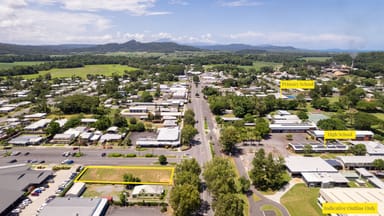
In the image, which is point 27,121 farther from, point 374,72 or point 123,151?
point 374,72

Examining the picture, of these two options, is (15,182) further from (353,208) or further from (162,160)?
(353,208)

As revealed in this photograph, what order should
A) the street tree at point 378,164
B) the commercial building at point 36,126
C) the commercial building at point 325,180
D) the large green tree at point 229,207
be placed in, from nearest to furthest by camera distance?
the large green tree at point 229,207 → the commercial building at point 325,180 → the street tree at point 378,164 → the commercial building at point 36,126

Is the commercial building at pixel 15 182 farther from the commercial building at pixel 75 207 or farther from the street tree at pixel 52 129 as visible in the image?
the street tree at pixel 52 129

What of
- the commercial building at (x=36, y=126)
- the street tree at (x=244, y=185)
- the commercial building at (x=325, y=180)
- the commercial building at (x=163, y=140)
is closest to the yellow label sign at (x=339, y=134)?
the commercial building at (x=325, y=180)

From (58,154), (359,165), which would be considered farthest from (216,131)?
(58,154)

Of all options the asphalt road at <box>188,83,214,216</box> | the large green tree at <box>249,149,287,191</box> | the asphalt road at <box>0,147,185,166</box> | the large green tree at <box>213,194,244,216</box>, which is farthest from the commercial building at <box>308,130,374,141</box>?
the large green tree at <box>213,194,244,216</box>

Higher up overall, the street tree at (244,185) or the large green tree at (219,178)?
the large green tree at (219,178)

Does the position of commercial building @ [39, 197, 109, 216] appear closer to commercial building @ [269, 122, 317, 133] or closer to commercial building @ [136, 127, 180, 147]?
commercial building @ [136, 127, 180, 147]

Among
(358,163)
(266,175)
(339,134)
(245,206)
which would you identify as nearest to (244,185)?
(245,206)
